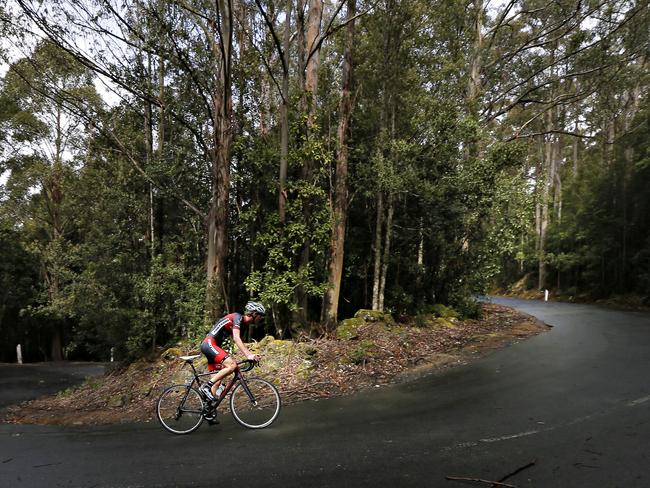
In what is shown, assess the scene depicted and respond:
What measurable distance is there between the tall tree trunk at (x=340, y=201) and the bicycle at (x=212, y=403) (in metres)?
4.73

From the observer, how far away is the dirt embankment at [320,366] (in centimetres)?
799

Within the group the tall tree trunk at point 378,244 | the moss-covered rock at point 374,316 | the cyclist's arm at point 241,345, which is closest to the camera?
the cyclist's arm at point 241,345

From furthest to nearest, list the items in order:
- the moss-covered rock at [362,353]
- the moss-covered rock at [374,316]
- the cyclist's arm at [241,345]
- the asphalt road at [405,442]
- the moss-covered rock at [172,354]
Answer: the moss-covered rock at [374,316]
the moss-covered rock at [172,354]
the moss-covered rock at [362,353]
the cyclist's arm at [241,345]
the asphalt road at [405,442]

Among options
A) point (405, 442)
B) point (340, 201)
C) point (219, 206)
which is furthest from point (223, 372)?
point (340, 201)

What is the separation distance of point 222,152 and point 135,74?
14.7 feet

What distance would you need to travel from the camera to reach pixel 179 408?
5.86 metres

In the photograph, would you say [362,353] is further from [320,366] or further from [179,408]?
[179,408]

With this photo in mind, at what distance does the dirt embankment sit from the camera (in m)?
7.99

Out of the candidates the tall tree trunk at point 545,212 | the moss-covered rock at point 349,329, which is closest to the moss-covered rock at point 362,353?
the moss-covered rock at point 349,329

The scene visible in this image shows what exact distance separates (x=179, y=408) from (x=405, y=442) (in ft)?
10.5

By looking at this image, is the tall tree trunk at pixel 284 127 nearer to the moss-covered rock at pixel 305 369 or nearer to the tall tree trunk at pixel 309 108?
the tall tree trunk at pixel 309 108

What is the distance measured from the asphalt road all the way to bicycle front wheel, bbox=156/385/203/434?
0.19 m

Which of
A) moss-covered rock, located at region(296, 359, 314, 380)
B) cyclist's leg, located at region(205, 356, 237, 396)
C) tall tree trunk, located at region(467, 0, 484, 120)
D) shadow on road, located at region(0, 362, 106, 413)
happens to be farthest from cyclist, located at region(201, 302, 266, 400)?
tall tree trunk, located at region(467, 0, 484, 120)

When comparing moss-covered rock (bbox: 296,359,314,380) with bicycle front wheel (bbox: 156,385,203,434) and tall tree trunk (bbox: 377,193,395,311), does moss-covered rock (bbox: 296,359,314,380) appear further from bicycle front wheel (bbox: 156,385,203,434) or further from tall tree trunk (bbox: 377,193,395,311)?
tall tree trunk (bbox: 377,193,395,311)
